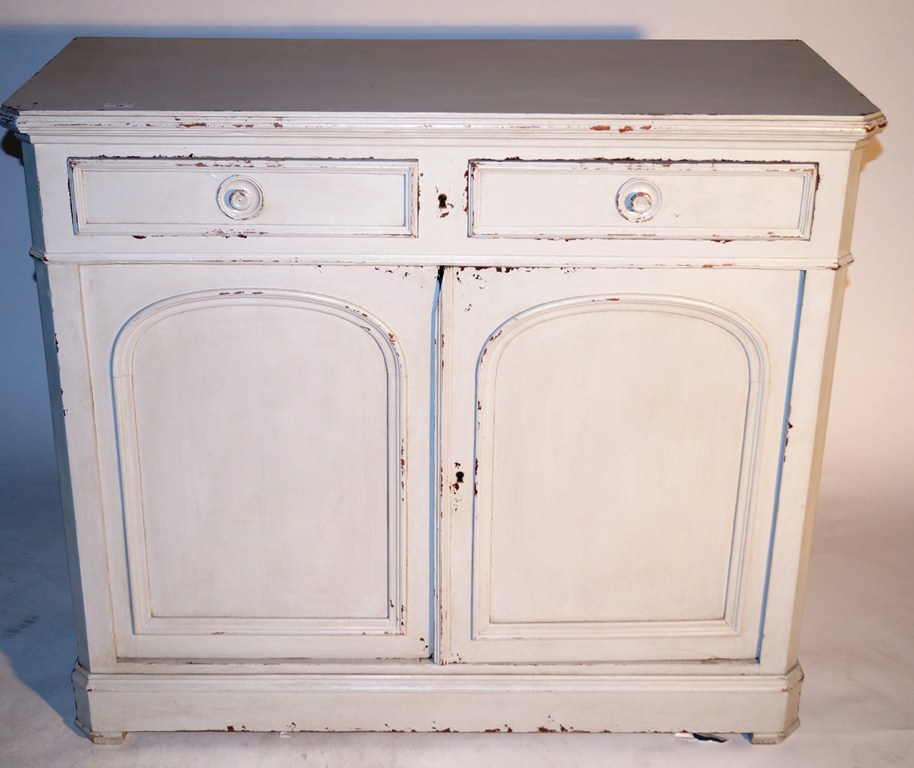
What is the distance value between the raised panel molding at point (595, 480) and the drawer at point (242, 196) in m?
0.27

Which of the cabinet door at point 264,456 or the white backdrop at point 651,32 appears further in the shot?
the white backdrop at point 651,32

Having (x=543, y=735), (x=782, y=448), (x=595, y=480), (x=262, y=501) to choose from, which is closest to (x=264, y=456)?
(x=262, y=501)

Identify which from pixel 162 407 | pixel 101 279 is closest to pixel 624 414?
pixel 162 407

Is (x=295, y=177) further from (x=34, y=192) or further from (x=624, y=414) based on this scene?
(x=624, y=414)

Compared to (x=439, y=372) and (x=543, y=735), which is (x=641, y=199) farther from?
(x=543, y=735)

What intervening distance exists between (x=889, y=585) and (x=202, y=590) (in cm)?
153

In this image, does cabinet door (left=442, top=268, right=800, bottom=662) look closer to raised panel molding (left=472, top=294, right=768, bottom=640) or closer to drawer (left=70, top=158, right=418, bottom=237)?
raised panel molding (left=472, top=294, right=768, bottom=640)

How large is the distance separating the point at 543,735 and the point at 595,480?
499 mm

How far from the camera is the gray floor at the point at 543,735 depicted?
5.67 ft

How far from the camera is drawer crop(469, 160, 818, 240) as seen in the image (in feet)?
4.79

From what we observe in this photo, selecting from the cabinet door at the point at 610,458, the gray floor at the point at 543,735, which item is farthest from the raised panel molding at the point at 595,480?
the gray floor at the point at 543,735

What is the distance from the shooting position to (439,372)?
1.57m

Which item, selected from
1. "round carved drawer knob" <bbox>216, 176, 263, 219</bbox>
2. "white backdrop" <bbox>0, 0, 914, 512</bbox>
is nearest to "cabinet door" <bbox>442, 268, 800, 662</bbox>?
"round carved drawer knob" <bbox>216, 176, 263, 219</bbox>

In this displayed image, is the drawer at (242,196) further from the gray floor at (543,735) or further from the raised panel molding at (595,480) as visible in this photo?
the gray floor at (543,735)
